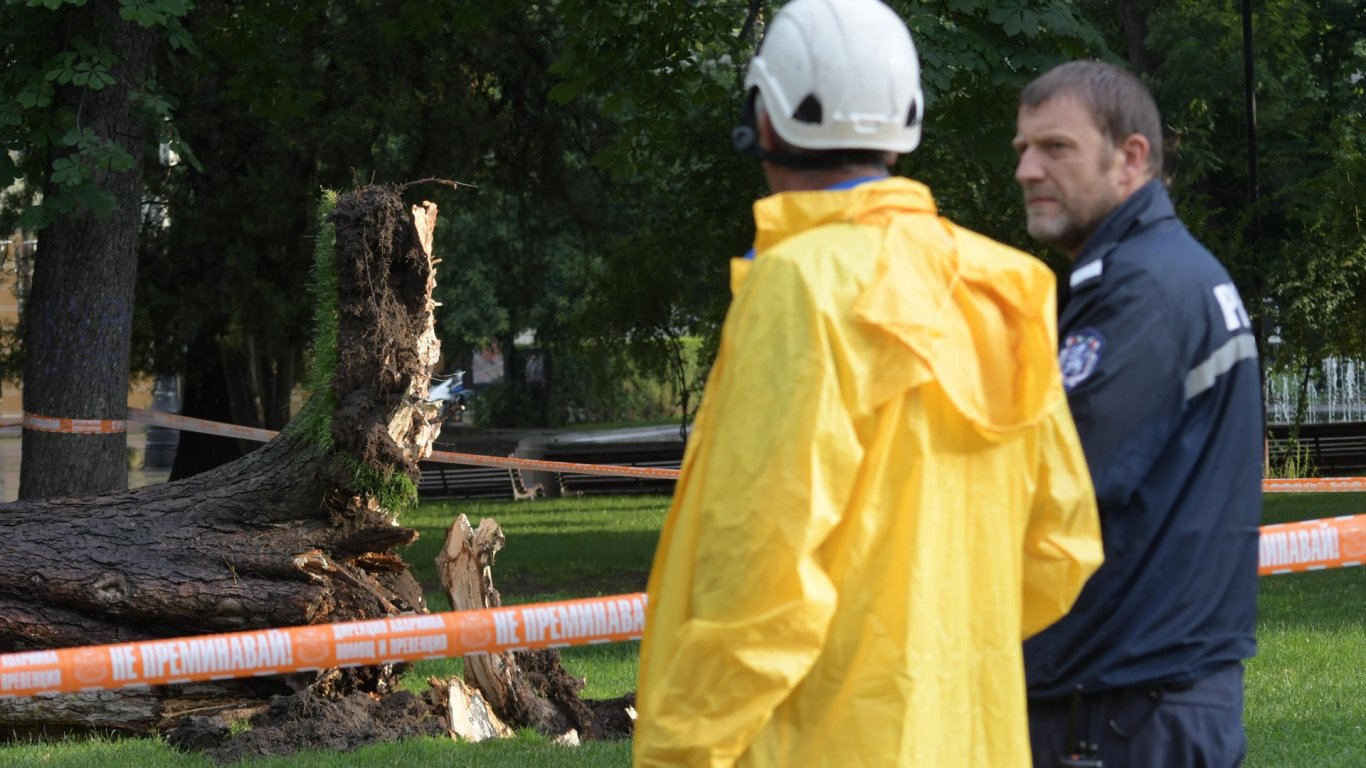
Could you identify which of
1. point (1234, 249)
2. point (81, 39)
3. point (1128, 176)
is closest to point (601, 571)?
point (81, 39)

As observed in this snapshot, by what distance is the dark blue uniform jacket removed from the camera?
8.33 feet

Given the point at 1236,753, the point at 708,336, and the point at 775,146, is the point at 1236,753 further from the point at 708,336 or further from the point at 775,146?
the point at 708,336

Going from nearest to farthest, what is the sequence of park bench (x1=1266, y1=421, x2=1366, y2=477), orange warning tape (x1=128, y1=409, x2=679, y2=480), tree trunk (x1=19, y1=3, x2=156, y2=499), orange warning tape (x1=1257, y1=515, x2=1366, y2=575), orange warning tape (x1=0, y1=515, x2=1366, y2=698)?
orange warning tape (x1=0, y1=515, x2=1366, y2=698)
orange warning tape (x1=1257, y1=515, x2=1366, y2=575)
tree trunk (x1=19, y1=3, x2=156, y2=499)
orange warning tape (x1=128, y1=409, x2=679, y2=480)
park bench (x1=1266, y1=421, x2=1366, y2=477)

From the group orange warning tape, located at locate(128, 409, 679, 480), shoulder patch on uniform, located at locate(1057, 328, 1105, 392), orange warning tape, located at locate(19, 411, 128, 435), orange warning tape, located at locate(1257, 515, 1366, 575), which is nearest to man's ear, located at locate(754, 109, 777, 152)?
shoulder patch on uniform, located at locate(1057, 328, 1105, 392)

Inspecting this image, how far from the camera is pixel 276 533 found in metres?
7.41

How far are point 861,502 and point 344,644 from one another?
2584 mm

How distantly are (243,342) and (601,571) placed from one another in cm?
688

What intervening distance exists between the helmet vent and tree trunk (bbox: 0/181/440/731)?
5.07 metres

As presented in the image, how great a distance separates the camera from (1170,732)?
8.45 ft

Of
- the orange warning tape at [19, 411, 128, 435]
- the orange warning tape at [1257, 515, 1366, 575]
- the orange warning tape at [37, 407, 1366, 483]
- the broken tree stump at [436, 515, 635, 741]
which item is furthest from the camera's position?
the orange warning tape at [19, 411, 128, 435]

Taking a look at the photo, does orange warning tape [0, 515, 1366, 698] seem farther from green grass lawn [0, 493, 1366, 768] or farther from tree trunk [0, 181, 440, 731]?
tree trunk [0, 181, 440, 731]

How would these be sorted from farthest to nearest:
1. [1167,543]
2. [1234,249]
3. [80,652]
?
1. [1234,249]
2. [80,652]
3. [1167,543]

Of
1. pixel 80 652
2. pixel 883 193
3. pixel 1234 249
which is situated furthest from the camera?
pixel 1234 249

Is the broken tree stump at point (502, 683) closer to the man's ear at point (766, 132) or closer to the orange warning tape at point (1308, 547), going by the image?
the orange warning tape at point (1308, 547)
